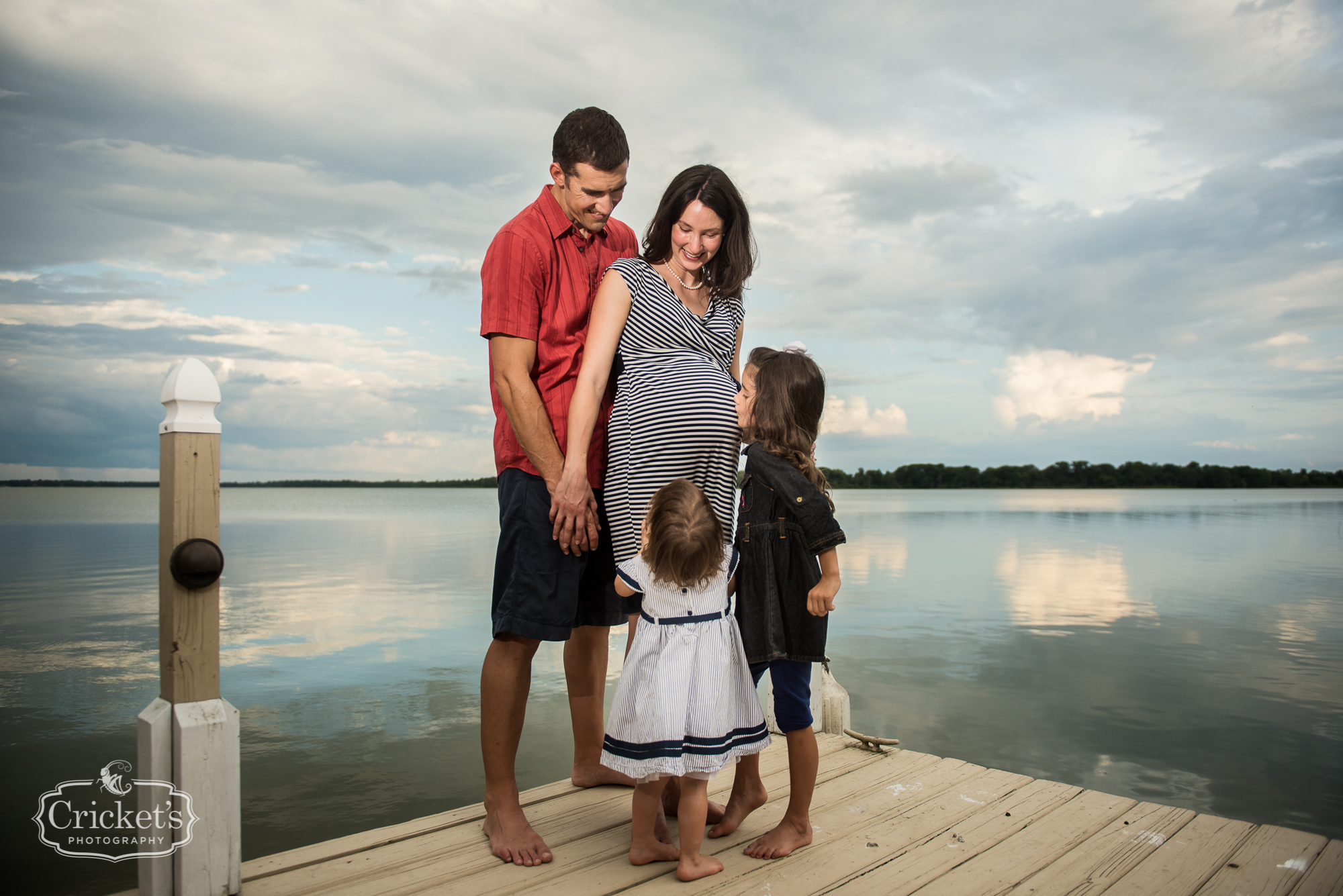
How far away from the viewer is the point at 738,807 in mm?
2578

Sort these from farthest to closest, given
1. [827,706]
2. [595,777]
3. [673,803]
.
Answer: [827,706], [595,777], [673,803]

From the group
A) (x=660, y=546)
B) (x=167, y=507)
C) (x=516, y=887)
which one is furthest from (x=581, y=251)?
(x=516, y=887)

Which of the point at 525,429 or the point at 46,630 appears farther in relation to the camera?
the point at 46,630

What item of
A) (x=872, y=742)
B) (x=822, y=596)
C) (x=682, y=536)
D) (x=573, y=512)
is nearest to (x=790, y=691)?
(x=822, y=596)

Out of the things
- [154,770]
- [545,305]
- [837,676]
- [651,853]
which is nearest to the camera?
[154,770]

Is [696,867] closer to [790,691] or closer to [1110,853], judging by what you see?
[790,691]

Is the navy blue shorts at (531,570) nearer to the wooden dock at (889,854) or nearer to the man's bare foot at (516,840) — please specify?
the man's bare foot at (516,840)

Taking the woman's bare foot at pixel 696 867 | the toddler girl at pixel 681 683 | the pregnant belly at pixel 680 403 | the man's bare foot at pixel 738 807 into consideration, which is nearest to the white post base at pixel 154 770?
the toddler girl at pixel 681 683

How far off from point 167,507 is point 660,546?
1.29 meters

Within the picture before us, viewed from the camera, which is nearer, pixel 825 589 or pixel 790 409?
pixel 825 589

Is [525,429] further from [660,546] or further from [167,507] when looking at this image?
[167,507]

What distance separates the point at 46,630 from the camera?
29.3 ft

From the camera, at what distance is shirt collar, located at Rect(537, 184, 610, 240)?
2549 mm

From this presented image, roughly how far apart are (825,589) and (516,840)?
1.23m
